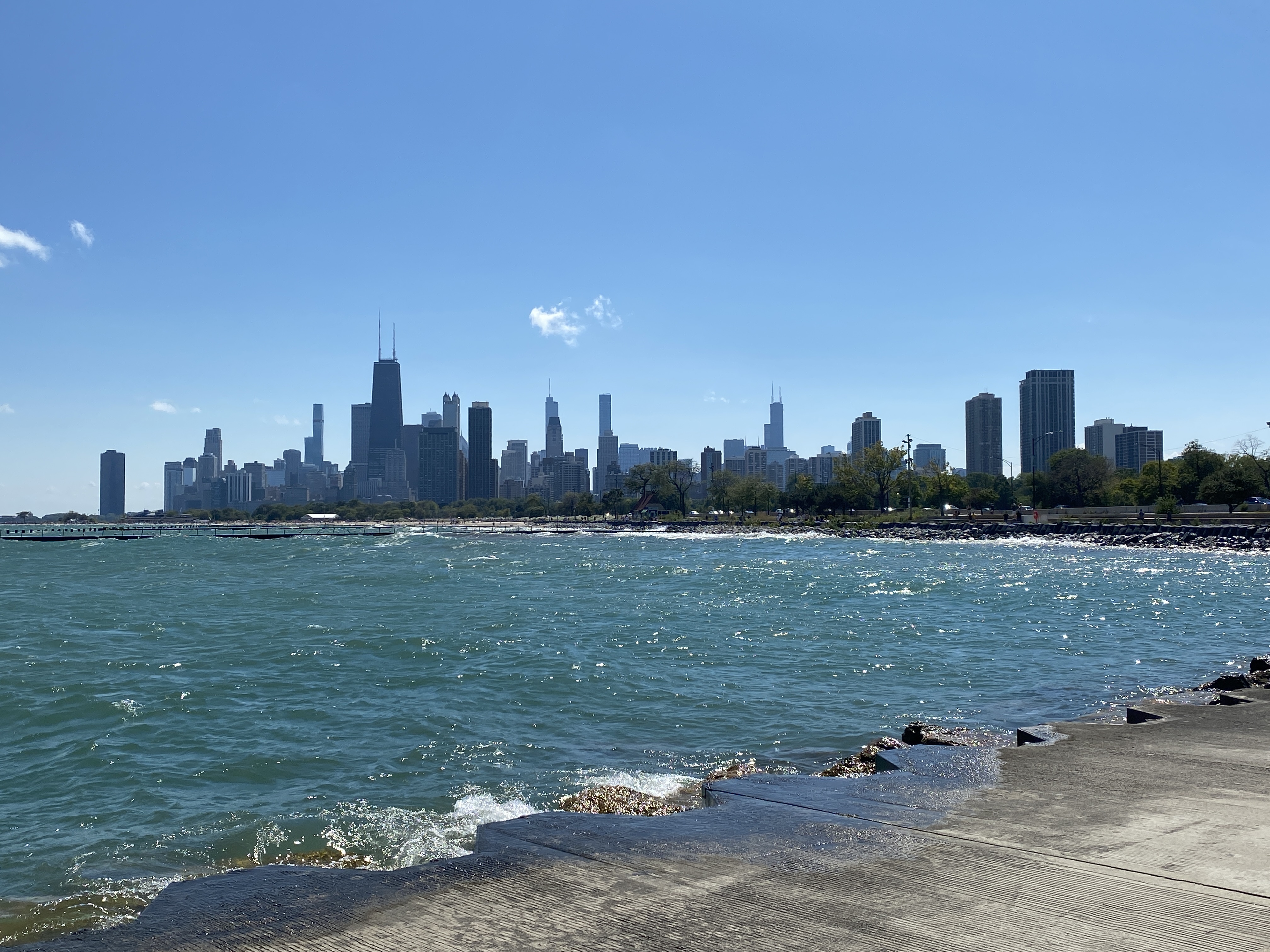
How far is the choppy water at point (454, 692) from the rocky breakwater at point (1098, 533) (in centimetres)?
3097

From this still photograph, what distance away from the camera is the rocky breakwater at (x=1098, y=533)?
7050 cm

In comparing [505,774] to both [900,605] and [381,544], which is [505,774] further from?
[381,544]

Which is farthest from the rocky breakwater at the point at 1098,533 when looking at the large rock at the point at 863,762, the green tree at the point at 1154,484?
the large rock at the point at 863,762

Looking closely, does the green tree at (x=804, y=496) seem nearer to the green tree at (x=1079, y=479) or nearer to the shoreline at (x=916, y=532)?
the shoreline at (x=916, y=532)

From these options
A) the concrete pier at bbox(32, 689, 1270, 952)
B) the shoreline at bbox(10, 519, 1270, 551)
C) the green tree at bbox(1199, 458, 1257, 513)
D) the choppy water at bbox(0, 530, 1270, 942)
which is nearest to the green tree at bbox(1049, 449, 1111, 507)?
the shoreline at bbox(10, 519, 1270, 551)

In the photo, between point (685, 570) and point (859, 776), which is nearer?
point (859, 776)

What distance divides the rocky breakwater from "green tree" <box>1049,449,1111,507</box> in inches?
1283

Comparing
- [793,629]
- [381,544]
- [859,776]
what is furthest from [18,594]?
[381,544]

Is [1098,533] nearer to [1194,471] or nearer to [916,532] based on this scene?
[916,532]

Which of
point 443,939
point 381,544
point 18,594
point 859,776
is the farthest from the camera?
point 381,544

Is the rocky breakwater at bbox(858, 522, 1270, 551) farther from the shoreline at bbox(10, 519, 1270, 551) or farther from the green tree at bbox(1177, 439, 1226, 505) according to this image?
the green tree at bbox(1177, 439, 1226, 505)

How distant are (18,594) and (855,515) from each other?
127 m

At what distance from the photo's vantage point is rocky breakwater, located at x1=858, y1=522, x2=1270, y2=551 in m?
70.5

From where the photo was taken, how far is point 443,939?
184 inches
